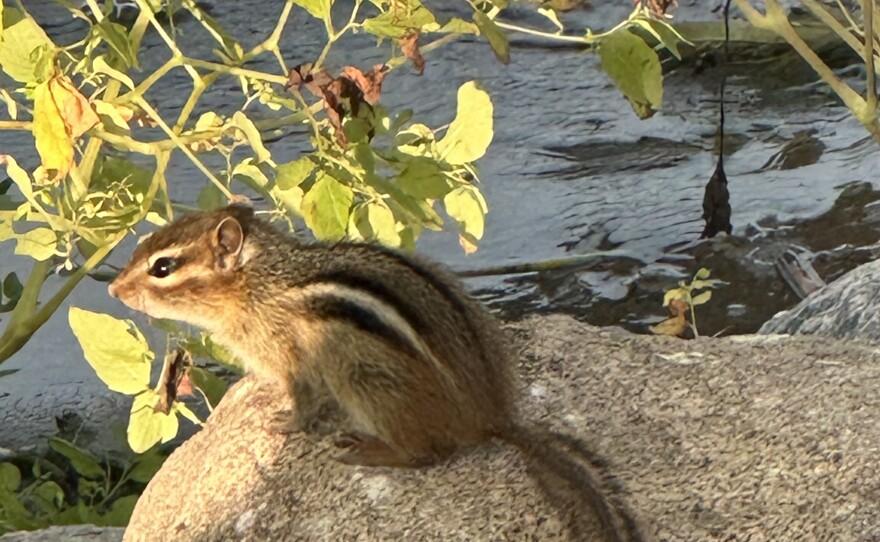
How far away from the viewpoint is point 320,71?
238 cm

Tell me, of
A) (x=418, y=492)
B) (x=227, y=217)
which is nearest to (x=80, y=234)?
(x=227, y=217)

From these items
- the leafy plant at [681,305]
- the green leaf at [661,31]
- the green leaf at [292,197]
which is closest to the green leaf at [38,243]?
the green leaf at [292,197]

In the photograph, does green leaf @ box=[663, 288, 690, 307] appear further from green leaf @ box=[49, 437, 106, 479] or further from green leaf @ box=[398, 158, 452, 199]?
green leaf @ box=[49, 437, 106, 479]

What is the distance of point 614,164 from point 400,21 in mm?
2530

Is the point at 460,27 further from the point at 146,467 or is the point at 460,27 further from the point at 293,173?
the point at 146,467

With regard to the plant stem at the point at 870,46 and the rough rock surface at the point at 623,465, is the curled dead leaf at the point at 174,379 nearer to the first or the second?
the rough rock surface at the point at 623,465

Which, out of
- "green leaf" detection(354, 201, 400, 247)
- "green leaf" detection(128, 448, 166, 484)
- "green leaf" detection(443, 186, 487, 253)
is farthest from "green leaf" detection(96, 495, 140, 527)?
"green leaf" detection(443, 186, 487, 253)

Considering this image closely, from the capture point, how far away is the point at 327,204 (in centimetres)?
253

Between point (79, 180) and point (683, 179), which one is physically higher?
point (79, 180)

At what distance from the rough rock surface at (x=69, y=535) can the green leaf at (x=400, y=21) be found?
4.36ft

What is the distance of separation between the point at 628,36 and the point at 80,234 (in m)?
1.14

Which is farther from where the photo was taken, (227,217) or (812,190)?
(812,190)

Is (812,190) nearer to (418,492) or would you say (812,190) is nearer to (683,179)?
(683,179)

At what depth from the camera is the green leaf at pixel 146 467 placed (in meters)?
3.60
